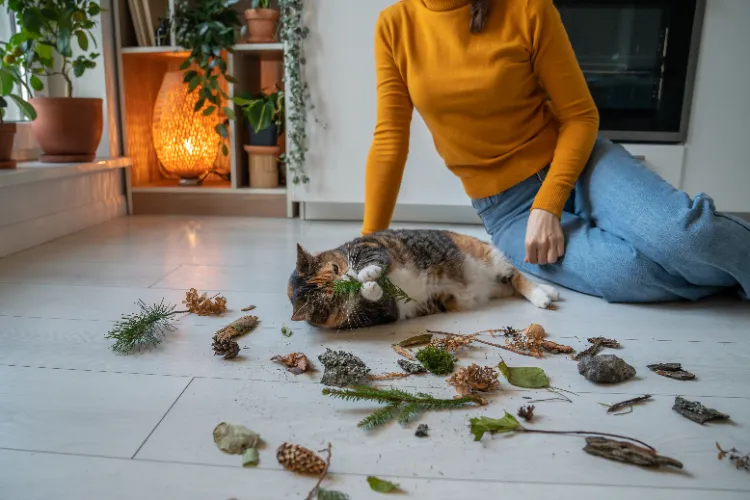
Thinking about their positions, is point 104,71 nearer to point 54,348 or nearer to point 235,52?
point 235,52

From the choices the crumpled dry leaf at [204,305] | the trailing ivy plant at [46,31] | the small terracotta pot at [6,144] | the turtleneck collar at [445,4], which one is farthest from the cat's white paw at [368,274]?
the trailing ivy plant at [46,31]

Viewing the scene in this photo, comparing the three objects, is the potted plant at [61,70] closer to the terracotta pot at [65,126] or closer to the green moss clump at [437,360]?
the terracotta pot at [65,126]

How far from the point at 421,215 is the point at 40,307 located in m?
1.48

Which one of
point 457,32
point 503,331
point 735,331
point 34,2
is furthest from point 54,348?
A: point 34,2

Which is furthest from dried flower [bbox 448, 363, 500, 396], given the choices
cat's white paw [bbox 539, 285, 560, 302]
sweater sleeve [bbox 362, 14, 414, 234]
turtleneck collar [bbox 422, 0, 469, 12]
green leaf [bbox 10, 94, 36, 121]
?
green leaf [bbox 10, 94, 36, 121]

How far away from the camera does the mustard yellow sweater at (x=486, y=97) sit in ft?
4.36

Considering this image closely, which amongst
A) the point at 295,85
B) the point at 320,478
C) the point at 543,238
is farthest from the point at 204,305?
the point at 295,85

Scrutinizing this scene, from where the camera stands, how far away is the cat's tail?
132 centimetres

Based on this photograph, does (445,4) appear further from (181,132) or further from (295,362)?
(181,132)

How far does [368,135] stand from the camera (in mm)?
2240

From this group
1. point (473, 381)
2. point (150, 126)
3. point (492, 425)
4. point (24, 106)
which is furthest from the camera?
point (150, 126)

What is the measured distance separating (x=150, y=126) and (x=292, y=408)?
7.36 feet

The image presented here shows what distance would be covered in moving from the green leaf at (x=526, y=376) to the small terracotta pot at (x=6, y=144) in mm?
1695

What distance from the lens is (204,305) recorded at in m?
1.25
